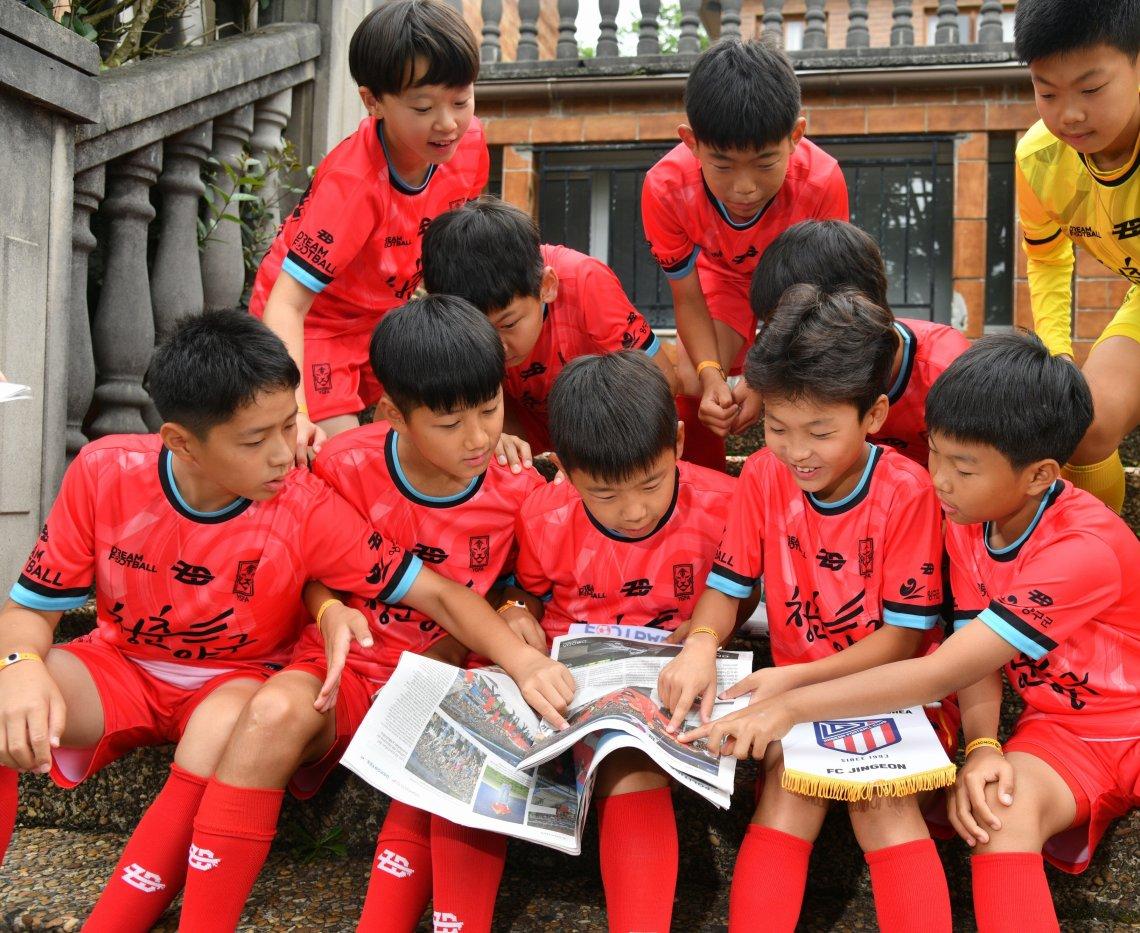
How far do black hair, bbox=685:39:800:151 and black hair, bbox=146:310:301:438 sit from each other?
966 millimetres

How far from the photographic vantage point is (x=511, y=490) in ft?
6.73

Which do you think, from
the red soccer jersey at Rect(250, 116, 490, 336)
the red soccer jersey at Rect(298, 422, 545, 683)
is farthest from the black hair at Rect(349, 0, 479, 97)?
the red soccer jersey at Rect(298, 422, 545, 683)

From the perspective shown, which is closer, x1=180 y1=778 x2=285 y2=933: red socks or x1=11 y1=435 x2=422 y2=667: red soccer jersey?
x1=180 y1=778 x2=285 y2=933: red socks

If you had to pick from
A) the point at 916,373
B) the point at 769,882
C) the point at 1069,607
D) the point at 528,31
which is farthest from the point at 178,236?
the point at 528,31

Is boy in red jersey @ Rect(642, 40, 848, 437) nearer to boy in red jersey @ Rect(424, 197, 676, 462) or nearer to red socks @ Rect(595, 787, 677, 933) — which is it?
boy in red jersey @ Rect(424, 197, 676, 462)

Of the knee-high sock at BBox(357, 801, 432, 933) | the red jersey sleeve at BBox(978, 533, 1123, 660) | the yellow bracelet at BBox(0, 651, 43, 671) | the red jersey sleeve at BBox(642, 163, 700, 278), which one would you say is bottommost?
the knee-high sock at BBox(357, 801, 432, 933)

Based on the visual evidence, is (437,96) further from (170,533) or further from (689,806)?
(689,806)

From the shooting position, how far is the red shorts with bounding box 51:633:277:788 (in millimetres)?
1776

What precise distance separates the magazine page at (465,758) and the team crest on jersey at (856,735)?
0.35 metres

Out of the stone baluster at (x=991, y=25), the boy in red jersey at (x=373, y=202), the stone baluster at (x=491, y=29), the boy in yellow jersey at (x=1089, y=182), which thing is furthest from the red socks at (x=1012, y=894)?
the stone baluster at (x=491, y=29)

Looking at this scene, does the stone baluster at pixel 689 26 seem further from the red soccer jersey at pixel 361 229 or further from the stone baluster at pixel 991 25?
the red soccer jersey at pixel 361 229

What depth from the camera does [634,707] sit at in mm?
1547

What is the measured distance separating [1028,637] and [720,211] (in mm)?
1261

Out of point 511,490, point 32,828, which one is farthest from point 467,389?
point 32,828
